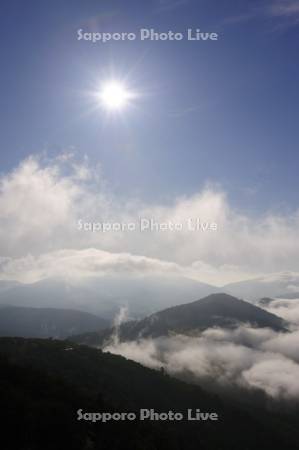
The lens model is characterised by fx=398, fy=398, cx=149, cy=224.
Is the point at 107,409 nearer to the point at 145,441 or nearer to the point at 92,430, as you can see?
the point at 145,441

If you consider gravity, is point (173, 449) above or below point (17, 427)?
below

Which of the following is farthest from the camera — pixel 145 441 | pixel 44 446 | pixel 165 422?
pixel 165 422

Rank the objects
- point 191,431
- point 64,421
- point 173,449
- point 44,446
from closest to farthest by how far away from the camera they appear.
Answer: point 44,446 → point 64,421 → point 173,449 → point 191,431

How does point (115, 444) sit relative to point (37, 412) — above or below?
below

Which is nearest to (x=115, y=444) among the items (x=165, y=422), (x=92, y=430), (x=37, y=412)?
(x=92, y=430)

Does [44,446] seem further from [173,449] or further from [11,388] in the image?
[173,449]

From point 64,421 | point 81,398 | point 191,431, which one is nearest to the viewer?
point 64,421

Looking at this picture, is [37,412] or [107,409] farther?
[107,409]

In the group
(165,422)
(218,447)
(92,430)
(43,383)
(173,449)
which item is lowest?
(218,447)

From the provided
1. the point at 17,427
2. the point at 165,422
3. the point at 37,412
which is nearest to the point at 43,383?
the point at 37,412
